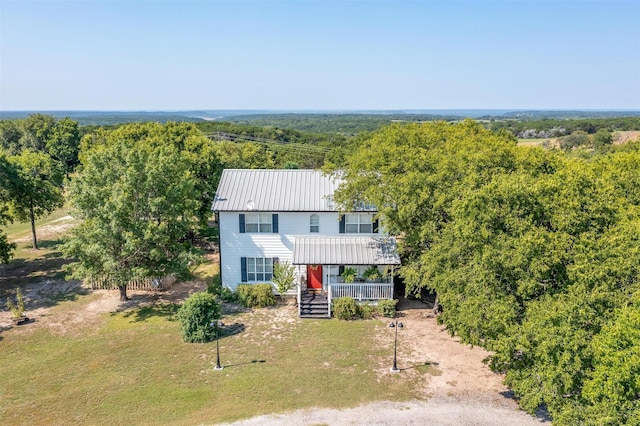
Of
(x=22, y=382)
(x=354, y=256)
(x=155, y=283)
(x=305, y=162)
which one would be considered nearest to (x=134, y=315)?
(x=155, y=283)

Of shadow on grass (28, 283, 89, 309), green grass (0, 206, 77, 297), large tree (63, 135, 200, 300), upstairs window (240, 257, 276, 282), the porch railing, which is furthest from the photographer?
green grass (0, 206, 77, 297)

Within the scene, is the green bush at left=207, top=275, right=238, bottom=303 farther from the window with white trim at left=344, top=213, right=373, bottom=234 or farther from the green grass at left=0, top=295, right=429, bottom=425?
the window with white trim at left=344, top=213, right=373, bottom=234

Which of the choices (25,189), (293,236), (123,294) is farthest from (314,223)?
(25,189)

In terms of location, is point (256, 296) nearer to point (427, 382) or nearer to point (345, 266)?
point (345, 266)

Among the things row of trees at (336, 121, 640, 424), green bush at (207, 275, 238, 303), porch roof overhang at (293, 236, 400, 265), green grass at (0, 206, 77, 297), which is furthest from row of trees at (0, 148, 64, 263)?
row of trees at (336, 121, 640, 424)

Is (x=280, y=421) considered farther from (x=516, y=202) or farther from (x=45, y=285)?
(x=45, y=285)

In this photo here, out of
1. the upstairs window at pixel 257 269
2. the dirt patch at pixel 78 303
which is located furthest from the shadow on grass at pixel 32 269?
the upstairs window at pixel 257 269

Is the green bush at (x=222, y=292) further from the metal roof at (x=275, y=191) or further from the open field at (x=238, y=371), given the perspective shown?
the metal roof at (x=275, y=191)
